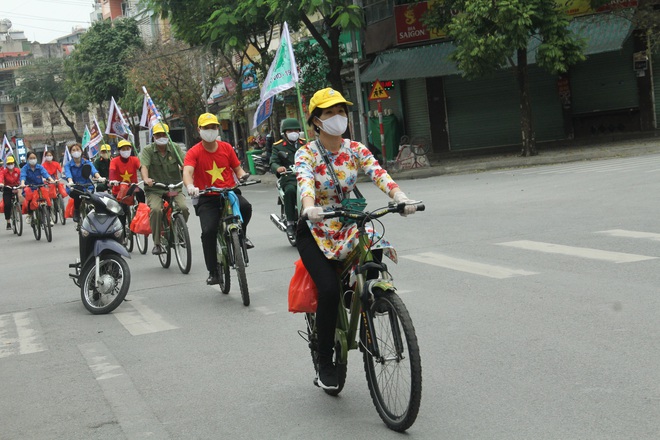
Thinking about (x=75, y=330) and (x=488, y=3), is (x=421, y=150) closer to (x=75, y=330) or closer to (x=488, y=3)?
(x=488, y=3)

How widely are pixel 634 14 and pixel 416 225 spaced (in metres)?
16.4

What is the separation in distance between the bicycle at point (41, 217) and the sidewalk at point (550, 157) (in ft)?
35.6

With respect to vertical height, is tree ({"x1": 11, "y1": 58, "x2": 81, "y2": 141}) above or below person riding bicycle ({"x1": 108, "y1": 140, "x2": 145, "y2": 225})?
above

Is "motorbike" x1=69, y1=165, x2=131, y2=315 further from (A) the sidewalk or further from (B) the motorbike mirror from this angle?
(A) the sidewalk

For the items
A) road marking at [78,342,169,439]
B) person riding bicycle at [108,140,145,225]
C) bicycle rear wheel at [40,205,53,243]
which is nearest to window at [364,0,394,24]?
bicycle rear wheel at [40,205,53,243]

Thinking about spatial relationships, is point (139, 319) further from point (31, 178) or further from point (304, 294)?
point (31, 178)

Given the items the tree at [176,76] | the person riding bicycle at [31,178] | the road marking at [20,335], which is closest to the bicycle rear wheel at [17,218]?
the person riding bicycle at [31,178]

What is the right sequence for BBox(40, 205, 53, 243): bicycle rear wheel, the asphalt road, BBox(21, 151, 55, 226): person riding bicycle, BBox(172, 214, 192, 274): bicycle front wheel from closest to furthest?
the asphalt road < BBox(172, 214, 192, 274): bicycle front wheel < BBox(40, 205, 53, 243): bicycle rear wheel < BBox(21, 151, 55, 226): person riding bicycle

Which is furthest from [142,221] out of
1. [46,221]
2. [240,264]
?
[46,221]

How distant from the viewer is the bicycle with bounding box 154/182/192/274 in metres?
11.7

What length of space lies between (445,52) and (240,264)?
23915mm

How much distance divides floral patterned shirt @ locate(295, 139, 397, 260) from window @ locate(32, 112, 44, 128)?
103 meters

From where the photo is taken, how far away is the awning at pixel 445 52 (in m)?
28.5

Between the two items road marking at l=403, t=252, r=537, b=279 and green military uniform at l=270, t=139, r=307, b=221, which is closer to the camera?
road marking at l=403, t=252, r=537, b=279
